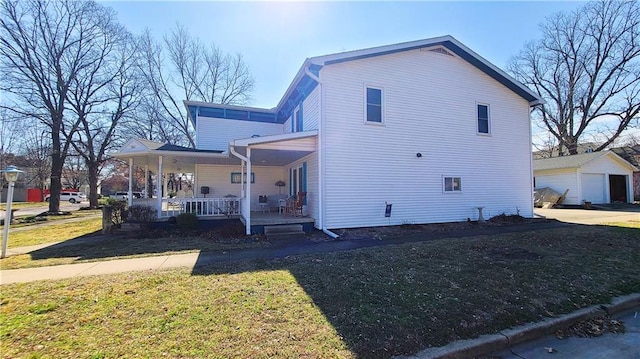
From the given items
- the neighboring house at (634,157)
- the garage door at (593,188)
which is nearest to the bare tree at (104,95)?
the garage door at (593,188)

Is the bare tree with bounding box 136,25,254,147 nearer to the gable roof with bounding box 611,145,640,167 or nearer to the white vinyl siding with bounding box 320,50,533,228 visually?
the white vinyl siding with bounding box 320,50,533,228

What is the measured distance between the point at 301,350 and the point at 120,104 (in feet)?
91.9

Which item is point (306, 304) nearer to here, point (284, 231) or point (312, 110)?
point (284, 231)

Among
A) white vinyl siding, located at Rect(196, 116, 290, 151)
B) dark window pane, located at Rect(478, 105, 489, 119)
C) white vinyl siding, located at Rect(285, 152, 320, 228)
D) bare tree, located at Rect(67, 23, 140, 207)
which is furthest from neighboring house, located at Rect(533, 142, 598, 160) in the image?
bare tree, located at Rect(67, 23, 140, 207)

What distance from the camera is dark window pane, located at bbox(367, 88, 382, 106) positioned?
35.2ft

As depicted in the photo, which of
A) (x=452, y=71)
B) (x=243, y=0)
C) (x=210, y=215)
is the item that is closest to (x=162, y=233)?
(x=210, y=215)

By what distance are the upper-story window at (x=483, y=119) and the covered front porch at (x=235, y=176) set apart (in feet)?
25.4

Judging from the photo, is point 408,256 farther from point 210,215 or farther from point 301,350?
point 210,215

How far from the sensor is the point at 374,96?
10812mm


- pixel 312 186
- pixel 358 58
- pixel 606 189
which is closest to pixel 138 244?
pixel 312 186

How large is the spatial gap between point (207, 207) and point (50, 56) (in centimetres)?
1888

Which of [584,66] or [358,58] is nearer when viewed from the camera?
[358,58]

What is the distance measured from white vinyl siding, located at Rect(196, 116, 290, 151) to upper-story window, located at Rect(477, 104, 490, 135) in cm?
1075

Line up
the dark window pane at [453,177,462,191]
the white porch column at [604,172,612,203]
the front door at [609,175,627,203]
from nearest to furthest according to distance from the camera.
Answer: the dark window pane at [453,177,462,191] < the white porch column at [604,172,612,203] < the front door at [609,175,627,203]
